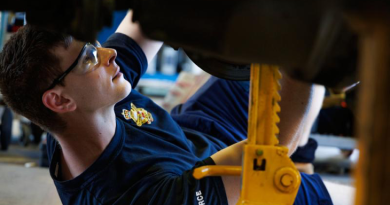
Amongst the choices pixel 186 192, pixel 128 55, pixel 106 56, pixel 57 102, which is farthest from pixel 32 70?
pixel 186 192

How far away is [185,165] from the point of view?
175cm

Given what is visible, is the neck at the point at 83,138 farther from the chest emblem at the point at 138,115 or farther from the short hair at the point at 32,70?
the chest emblem at the point at 138,115

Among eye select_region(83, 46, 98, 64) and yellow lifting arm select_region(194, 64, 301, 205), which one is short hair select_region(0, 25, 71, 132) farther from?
Result: yellow lifting arm select_region(194, 64, 301, 205)

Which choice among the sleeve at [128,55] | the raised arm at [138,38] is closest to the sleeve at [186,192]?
the sleeve at [128,55]

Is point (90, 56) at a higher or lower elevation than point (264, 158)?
higher

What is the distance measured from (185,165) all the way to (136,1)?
1.10m

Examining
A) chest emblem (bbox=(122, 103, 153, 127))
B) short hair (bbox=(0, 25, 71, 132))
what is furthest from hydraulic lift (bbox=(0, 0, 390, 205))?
chest emblem (bbox=(122, 103, 153, 127))

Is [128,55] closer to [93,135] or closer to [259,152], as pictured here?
[93,135]

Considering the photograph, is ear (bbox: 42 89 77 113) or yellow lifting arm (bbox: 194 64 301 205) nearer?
yellow lifting arm (bbox: 194 64 301 205)

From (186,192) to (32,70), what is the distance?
60 cm

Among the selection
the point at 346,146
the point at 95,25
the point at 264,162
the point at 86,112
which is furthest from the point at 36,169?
the point at 95,25

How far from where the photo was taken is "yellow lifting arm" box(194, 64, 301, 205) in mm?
1059

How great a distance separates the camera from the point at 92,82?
1.60m

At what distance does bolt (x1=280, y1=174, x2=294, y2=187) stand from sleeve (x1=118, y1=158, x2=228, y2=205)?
0.40 metres
